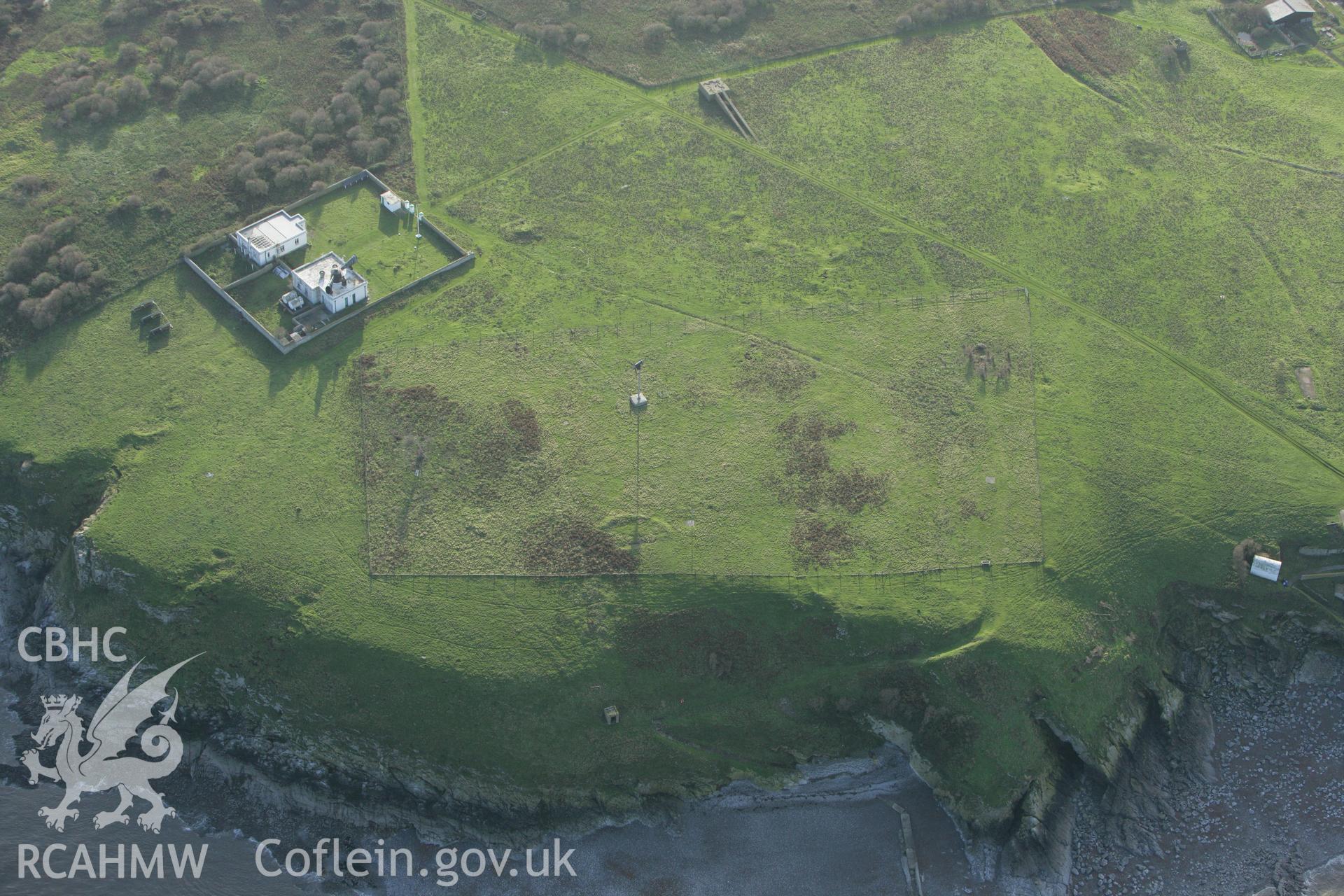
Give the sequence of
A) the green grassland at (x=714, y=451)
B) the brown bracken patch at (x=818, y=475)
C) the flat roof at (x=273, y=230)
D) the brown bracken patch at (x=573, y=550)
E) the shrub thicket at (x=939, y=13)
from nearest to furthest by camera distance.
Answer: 1. the brown bracken patch at (x=573, y=550)
2. the green grassland at (x=714, y=451)
3. the brown bracken patch at (x=818, y=475)
4. the flat roof at (x=273, y=230)
5. the shrub thicket at (x=939, y=13)

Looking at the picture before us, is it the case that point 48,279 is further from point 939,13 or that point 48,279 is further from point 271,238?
point 939,13

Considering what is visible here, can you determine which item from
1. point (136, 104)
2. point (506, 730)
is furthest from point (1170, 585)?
point (136, 104)

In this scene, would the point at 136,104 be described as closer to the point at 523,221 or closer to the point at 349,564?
the point at 523,221

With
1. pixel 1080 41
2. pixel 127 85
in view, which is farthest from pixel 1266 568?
pixel 127 85

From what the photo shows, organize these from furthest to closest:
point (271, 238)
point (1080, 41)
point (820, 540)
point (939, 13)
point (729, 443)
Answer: point (939, 13) → point (1080, 41) → point (271, 238) → point (729, 443) → point (820, 540)

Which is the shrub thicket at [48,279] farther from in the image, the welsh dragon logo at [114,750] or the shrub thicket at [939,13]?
the shrub thicket at [939,13]

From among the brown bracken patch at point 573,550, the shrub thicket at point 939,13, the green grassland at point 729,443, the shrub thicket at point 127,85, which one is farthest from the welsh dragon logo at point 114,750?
the shrub thicket at point 939,13

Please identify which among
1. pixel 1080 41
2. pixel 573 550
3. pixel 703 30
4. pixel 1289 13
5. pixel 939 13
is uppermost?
pixel 1289 13

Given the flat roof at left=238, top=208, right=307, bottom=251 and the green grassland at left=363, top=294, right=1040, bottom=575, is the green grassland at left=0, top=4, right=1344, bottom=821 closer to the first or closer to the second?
the green grassland at left=363, top=294, right=1040, bottom=575
